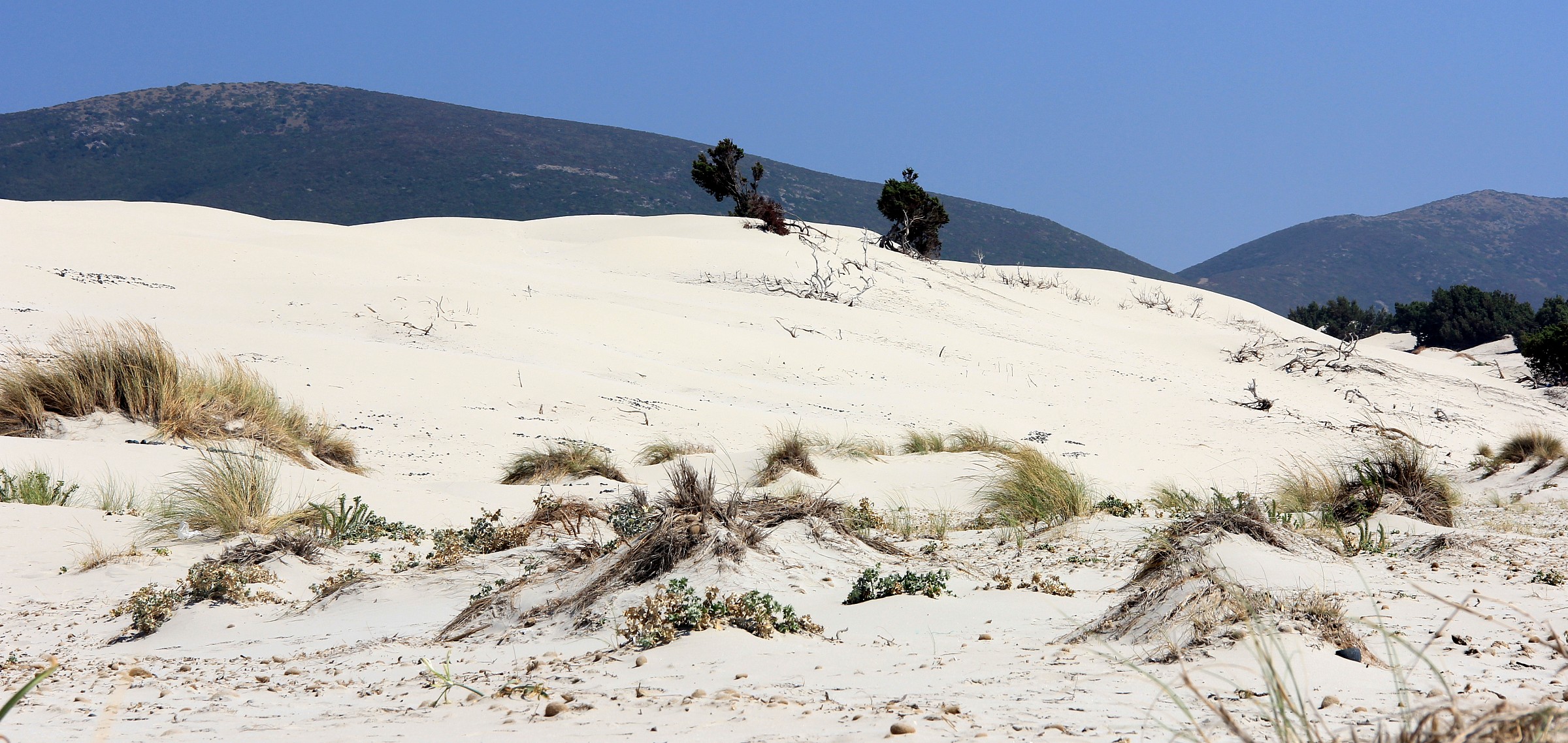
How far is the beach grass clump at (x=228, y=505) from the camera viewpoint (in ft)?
18.0

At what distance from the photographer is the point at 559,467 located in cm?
782

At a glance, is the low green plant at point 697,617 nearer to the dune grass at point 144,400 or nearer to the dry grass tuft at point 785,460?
the dry grass tuft at point 785,460

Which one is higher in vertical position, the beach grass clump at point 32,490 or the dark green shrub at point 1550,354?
the dark green shrub at point 1550,354

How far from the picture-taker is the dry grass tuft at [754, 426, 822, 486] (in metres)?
7.73

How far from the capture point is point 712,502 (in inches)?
174

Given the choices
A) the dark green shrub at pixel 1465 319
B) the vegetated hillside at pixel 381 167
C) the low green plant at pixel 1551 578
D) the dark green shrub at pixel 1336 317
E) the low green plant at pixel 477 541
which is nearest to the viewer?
the low green plant at pixel 1551 578

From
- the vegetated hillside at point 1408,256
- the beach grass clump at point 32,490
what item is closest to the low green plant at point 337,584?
the beach grass clump at point 32,490

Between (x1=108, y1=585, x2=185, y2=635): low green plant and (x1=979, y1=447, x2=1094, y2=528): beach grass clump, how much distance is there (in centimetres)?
446

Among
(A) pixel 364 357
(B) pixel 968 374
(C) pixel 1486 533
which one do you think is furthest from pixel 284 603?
(B) pixel 968 374

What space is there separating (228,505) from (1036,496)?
5.10 m

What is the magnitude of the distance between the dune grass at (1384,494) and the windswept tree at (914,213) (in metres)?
22.3

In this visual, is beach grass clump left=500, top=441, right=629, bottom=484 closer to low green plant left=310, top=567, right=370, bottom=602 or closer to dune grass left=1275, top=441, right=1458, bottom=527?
low green plant left=310, top=567, right=370, bottom=602

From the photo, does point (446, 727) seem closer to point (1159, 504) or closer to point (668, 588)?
point (668, 588)

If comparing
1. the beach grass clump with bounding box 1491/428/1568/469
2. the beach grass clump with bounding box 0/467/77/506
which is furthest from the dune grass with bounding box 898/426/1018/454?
the beach grass clump with bounding box 0/467/77/506
